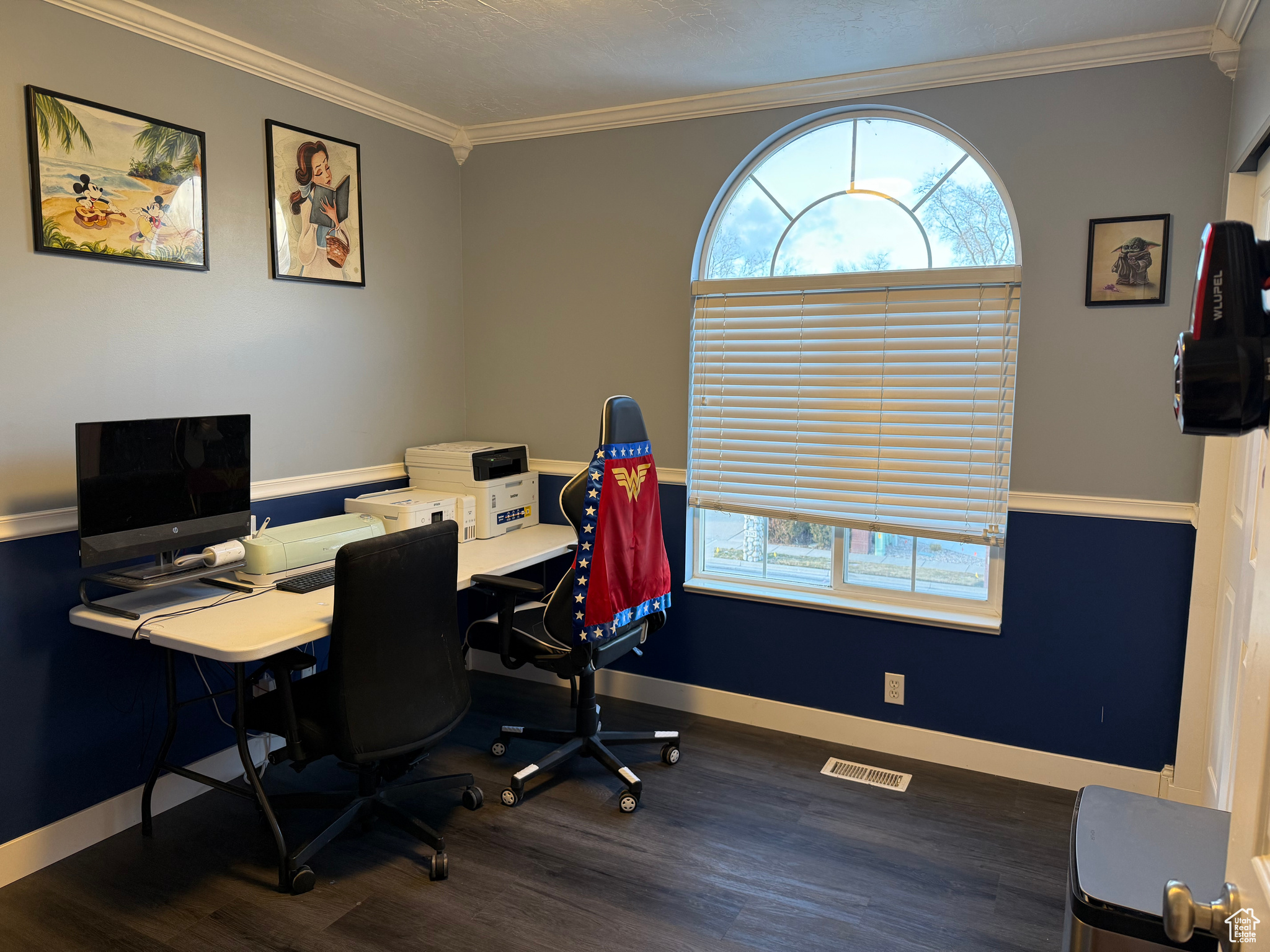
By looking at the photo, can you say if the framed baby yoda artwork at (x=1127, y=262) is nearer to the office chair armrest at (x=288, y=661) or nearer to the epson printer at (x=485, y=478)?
the epson printer at (x=485, y=478)

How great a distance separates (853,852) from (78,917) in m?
2.25

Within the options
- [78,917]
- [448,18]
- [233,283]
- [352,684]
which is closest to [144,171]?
[233,283]

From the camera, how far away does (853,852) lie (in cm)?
257

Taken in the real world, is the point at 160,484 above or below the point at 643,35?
below

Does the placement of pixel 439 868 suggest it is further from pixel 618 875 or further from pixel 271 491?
pixel 271 491

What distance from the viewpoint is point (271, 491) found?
3119 mm

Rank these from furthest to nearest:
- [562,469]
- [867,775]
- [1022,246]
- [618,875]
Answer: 1. [562,469]
2. [867,775]
3. [1022,246]
4. [618,875]

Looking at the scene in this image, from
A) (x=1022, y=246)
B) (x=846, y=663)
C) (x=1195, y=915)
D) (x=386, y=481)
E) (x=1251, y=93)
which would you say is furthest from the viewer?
(x=386, y=481)

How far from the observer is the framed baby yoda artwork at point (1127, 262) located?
2748 mm

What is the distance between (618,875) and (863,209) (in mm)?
2617

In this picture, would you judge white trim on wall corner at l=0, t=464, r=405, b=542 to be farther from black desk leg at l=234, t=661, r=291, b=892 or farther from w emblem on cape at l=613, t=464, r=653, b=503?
w emblem on cape at l=613, t=464, r=653, b=503

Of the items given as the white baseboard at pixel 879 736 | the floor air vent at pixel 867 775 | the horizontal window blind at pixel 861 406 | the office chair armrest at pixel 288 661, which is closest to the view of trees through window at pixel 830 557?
the horizontal window blind at pixel 861 406

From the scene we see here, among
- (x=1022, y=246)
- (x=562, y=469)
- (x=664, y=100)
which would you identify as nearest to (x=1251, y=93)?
(x=1022, y=246)

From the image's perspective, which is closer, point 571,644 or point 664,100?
point 571,644
